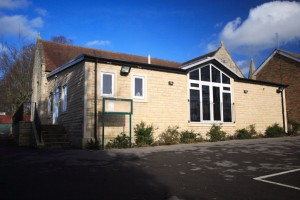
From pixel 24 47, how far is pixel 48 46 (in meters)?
13.5

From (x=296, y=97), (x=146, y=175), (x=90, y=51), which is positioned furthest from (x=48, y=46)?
(x=296, y=97)

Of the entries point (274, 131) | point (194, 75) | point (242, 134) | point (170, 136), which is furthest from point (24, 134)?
point (274, 131)

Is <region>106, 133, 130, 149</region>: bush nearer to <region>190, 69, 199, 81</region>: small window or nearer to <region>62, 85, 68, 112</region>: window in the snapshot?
<region>62, 85, 68, 112</region>: window

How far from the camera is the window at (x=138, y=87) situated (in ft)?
43.6

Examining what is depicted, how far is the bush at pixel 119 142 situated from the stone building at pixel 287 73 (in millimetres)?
17162

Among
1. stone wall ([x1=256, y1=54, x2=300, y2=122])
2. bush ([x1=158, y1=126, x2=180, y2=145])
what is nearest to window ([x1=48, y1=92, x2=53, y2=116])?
bush ([x1=158, y1=126, x2=180, y2=145])

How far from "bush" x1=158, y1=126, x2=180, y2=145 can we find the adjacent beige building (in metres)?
0.27

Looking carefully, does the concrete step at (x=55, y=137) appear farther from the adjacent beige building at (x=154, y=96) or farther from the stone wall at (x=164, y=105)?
the stone wall at (x=164, y=105)

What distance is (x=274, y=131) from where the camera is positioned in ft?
57.8

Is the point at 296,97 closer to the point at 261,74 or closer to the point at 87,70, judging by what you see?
the point at 261,74

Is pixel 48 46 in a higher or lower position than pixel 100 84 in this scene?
higher

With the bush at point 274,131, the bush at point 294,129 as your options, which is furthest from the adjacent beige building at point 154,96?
the bush at point 294,129

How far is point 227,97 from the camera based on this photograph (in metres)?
16.8

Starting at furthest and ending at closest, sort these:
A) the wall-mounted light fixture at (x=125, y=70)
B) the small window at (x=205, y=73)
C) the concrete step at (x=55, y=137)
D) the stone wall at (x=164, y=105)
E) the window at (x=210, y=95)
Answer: the small window at (x=205, y=73) → the window at (x=210, y=95) → the wall-mounted light fixture at (x=125, y=70) → the concrete step at (x=55, y=137) → the stone wall at (x=164, y=105)
